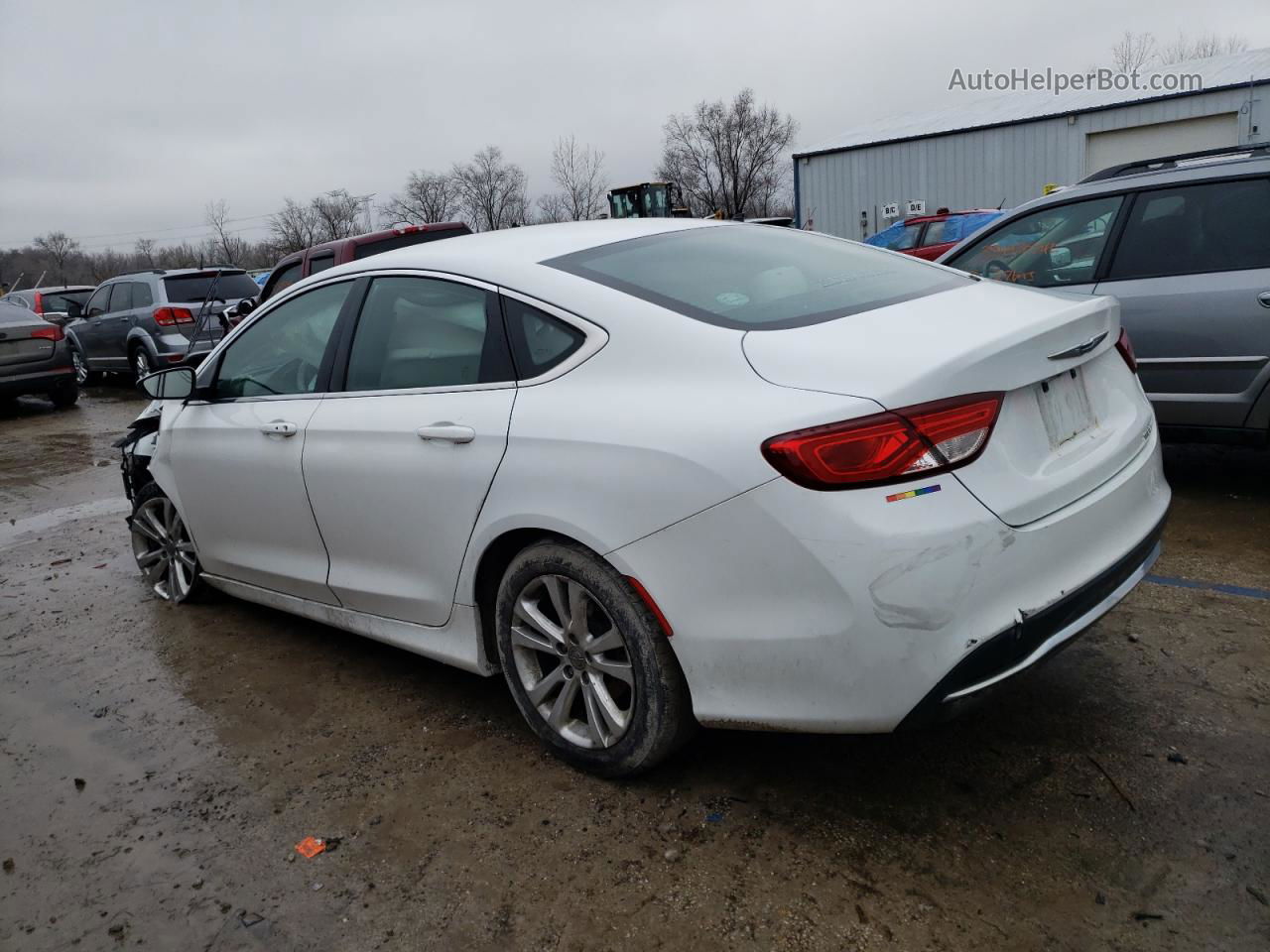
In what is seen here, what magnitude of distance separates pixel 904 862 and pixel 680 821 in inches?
23.7

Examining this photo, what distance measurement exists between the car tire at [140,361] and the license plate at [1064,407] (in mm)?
13211

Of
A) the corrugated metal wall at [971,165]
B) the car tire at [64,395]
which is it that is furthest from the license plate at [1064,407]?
the corrugated metal wall at [971,165]

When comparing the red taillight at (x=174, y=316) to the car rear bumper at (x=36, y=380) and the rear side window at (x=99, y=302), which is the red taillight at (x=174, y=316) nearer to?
the car rear bumper at (x=36, y=380)

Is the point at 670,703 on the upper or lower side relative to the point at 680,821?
upper

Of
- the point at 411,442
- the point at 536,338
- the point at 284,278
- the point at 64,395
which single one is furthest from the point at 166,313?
the point at 536,338

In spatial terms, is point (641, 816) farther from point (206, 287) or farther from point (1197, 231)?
point (206, 287)

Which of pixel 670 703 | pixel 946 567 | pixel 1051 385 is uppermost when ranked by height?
pixel 1051 385

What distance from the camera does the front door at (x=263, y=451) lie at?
3713 millimetres

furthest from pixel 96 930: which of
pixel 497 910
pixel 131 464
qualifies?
pixel 131 464

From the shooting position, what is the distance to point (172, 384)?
4418 millimetres

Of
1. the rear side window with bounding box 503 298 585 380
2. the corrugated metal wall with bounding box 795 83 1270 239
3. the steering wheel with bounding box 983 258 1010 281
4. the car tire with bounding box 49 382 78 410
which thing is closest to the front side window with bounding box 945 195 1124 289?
the steering wheel with bounding box 983 258 1010 281

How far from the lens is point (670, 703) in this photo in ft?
8.68

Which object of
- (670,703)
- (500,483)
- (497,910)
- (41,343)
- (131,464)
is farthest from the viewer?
(41,343)

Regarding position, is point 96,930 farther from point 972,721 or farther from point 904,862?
point 972,721
